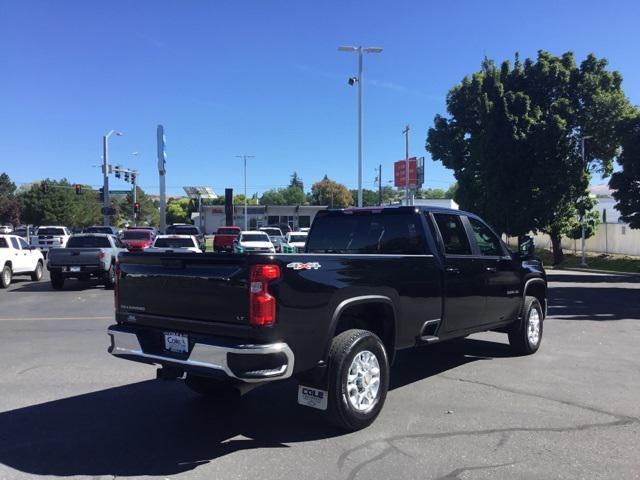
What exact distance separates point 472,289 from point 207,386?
321 centimetres

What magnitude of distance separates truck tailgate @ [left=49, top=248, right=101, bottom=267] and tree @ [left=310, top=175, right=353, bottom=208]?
112 m

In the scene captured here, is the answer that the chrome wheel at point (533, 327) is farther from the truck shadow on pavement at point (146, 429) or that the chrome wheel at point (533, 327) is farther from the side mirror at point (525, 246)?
the truck shadow on pavement at point (146, 429)

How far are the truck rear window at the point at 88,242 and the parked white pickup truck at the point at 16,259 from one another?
2.26m

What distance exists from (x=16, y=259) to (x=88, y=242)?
2.99 metres

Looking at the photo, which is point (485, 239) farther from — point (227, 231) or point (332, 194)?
point (332, 194)

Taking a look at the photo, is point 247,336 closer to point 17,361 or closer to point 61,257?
point 17,361

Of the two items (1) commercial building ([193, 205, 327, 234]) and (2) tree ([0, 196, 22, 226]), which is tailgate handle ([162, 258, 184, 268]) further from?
(2) tree ([0, 196, 22, 226])

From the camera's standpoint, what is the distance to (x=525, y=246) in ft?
25.6

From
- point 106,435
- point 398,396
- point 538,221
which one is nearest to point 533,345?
point 398,396

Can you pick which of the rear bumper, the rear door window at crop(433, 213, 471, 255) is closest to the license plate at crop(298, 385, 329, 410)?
the rear bumper

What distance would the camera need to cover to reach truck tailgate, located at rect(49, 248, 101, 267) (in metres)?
17.1

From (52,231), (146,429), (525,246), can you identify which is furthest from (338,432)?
(52,231)

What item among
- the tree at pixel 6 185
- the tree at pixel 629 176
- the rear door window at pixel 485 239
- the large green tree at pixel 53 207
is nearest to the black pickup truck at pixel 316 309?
the rear door window at pixel 485 239

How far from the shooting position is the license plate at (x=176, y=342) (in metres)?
4.76
